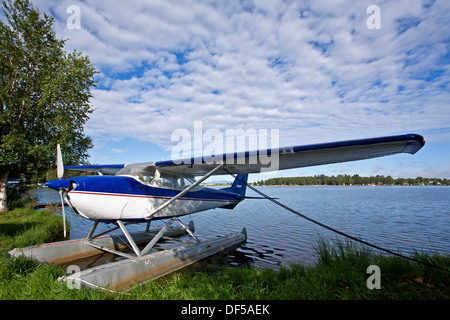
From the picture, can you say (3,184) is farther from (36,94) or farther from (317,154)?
(317,154)

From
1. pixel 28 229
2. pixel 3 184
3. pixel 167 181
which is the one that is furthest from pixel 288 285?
pixel 3 184

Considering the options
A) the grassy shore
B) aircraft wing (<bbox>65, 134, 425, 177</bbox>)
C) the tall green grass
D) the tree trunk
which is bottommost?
the tall green grass

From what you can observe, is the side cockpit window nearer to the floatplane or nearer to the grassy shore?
the floatplane

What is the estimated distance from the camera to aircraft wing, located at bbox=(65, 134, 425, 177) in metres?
3.46

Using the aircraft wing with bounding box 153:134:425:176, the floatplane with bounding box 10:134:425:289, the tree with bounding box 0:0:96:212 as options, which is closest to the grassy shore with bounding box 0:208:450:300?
the floatplane with bounding box 10:134:425:289

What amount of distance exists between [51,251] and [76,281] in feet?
10.5

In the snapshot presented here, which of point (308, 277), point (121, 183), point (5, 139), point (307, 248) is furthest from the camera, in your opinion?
point (5, 139)

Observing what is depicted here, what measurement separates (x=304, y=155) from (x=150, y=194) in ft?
12.5

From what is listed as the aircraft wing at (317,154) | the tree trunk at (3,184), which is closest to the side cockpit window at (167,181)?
the aircraft wing at (317,154)

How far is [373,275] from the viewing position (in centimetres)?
340

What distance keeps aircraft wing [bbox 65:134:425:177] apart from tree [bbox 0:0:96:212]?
814cm

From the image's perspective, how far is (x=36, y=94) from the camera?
12.0 metres
